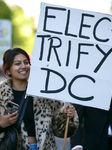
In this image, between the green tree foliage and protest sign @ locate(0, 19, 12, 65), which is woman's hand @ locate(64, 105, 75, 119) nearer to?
protest sign @ locate(0, 19, 12, 65)

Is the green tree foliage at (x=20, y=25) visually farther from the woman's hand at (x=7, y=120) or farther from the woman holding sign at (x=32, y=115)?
the woman's hand at (x=7, y=120)

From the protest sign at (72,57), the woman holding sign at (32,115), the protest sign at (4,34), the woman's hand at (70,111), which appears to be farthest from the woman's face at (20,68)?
the protest sign at (4,34)

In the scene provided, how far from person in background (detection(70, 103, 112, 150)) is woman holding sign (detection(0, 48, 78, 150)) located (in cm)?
34

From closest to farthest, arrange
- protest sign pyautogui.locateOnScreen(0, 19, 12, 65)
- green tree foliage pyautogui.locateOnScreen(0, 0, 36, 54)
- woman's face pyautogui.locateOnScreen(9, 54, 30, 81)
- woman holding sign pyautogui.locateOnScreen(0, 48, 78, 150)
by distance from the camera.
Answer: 1. woman holding sign pyautogui.locateOnScreen(0, 48, 78, 150)
2. woman's face pyautogui.locateOnScreen(9, 54, 30, 81)
3. protest sign pyautogui.locateOnScreen(0, 19, 12, 65)
4. green tree foliage pyautogui.locateOnScreen(0, 0, 36, 54)

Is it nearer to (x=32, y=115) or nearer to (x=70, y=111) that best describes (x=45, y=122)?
(x=32, y=115)

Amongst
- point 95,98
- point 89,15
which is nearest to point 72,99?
point 95,98

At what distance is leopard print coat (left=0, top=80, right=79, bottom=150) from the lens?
3057mm

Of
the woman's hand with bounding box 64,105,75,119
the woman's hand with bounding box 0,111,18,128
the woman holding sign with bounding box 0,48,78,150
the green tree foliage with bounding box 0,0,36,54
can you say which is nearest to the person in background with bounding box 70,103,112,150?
the woman holding sign with bounding box 0,48,78,150

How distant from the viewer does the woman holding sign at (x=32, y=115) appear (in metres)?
3.05

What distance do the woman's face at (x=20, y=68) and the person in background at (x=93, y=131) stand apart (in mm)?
793

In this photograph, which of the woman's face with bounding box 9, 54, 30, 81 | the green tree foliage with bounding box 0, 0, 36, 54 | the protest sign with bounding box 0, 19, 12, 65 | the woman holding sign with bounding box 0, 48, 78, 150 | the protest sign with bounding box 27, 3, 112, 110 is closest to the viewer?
the protest sign with bounding box 27, 3, 112, 110

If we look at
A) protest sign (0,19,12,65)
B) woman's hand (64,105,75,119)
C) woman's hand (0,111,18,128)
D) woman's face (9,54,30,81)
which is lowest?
woman's hand (0,111,18,128)

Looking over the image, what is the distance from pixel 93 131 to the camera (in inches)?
140

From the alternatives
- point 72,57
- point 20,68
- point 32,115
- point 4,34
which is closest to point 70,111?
point 32,115
